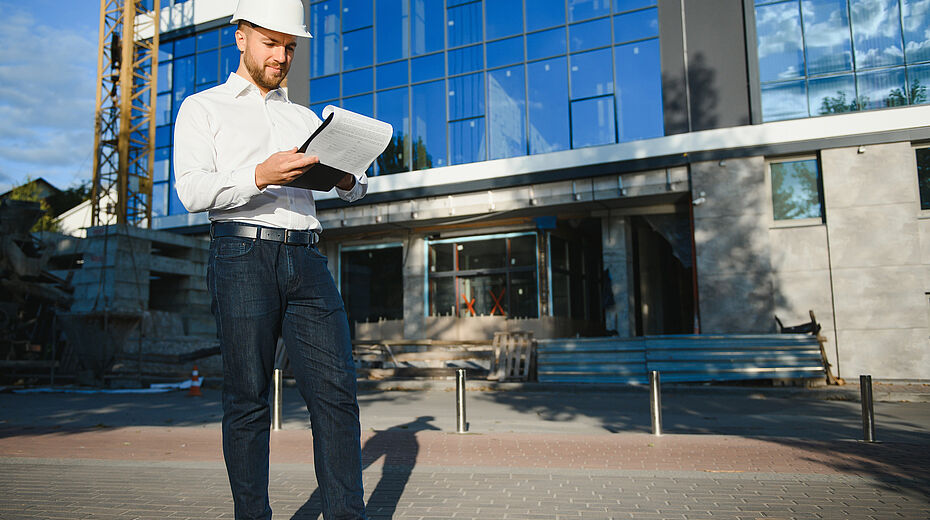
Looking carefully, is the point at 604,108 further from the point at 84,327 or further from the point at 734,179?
the point at 84,327

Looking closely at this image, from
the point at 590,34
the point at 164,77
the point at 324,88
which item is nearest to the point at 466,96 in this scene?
the point at 590,34

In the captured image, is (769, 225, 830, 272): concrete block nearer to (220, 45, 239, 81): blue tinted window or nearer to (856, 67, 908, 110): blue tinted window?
(856, 67, 908, 110): blue tinted window

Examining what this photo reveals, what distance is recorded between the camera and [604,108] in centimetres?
2116

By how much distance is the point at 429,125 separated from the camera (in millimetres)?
24016

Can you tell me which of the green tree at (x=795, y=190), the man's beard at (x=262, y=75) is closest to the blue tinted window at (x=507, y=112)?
the green tree at (x=795, y=190)

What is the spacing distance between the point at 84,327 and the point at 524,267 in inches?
545

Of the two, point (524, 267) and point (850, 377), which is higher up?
point (524, 267)

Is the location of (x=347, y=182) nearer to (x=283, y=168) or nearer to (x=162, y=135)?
(x=283, y=168)

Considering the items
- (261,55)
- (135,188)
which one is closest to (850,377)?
(261,55)

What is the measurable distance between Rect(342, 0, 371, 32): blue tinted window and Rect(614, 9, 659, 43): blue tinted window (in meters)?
9.65

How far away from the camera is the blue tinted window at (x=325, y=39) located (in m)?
26.3

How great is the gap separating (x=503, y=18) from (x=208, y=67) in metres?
13.6

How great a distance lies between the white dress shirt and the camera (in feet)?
8.14

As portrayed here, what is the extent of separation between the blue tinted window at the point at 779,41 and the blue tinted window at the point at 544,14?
604cm
